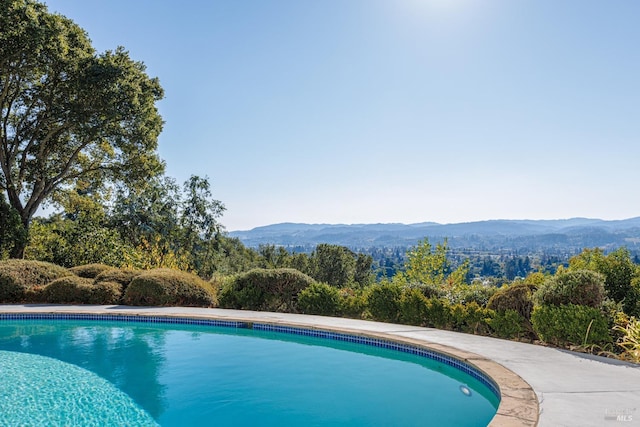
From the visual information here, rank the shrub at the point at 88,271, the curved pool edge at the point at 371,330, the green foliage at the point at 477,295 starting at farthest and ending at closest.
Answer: the shrub at the point at 88,271
the green foliage at the point at 477,295
the curved pool edge at the point at 371,330

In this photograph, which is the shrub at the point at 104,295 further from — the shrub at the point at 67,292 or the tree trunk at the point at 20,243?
the tree trunk at the point at 20,243

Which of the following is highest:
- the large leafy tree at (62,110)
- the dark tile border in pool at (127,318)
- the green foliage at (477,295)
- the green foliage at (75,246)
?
the large leafy tree at (62,110)

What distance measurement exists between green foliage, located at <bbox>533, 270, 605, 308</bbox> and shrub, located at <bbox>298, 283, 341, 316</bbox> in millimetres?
4856

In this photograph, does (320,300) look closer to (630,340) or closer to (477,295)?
(477,295)

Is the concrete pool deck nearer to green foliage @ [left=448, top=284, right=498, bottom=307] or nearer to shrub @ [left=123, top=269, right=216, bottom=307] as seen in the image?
green foliage @ [left=448, top=284, right=498, bottom=307]

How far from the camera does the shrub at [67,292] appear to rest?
40.8ft

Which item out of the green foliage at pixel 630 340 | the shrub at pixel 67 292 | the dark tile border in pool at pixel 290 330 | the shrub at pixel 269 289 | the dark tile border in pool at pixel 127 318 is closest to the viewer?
the green foliage at pixel 630 340

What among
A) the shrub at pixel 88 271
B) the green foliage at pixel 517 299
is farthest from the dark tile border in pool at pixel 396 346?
the shrub at pixel 88 271

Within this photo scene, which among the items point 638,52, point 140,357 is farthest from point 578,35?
point 140,357

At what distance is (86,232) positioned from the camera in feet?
56.3

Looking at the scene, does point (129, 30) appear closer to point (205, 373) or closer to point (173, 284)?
point (173, 284)

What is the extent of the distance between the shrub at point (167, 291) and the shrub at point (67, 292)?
1147 millimetres

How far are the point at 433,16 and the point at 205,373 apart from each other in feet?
33.4

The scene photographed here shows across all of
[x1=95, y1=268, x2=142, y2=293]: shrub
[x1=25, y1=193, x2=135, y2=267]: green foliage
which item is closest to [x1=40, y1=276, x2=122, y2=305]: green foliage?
[x1=95, y1=268, x2=142, y2=293]: shrub
